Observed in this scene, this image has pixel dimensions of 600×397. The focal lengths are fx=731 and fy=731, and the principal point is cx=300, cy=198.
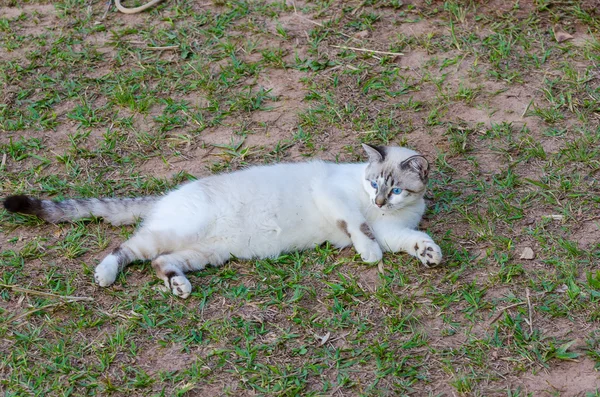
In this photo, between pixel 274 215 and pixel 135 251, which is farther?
pixel 274 215

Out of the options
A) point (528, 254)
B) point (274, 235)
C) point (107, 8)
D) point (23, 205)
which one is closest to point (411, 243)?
point (528, 254)

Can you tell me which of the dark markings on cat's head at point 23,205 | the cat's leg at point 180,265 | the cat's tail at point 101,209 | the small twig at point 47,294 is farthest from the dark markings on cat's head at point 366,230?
the dark markings on cat's head at point 23,205

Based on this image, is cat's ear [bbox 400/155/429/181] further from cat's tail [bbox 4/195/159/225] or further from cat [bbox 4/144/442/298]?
cat's tail [bbox 4/195/159/225]

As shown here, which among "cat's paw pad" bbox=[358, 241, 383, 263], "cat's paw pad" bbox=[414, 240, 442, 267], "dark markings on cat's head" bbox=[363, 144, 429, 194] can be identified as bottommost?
"cat's paw pad" bbox=[358, 241, 383, 263]

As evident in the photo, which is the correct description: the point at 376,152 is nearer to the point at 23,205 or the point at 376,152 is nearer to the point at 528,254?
the point at 528,254


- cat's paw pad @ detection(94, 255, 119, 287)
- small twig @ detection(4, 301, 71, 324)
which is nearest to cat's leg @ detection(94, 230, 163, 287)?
cat's paw pad @ detection(94, 255, 119, 287)

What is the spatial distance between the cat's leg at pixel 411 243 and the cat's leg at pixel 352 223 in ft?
0.35

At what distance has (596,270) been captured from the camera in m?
4.86

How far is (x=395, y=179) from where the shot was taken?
5.16 meters

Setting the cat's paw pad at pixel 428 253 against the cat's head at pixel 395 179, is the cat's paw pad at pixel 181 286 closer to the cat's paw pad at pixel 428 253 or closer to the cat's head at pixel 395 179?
the cat's head at pixel 395 179

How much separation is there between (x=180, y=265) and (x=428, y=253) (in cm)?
168

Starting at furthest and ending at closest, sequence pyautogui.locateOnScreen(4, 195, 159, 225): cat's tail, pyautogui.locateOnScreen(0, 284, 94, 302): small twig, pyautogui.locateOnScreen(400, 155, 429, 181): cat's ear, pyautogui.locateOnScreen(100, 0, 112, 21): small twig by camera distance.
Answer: pyautogui.locateOnScreen(100, 0, 112, 21): small twig, pyautogui.locateOnScreen(4, 195, 159, 225): cat's tail, pyautogui.locateOnScreen(400, 155, 429, 181): cat's ear, pyautogui.locateOnScreen(0, 284, 94, 302): small twig

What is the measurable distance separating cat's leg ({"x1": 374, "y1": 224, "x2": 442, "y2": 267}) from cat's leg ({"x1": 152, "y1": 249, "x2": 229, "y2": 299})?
1.13m

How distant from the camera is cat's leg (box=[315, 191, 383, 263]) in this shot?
505 centimetres
